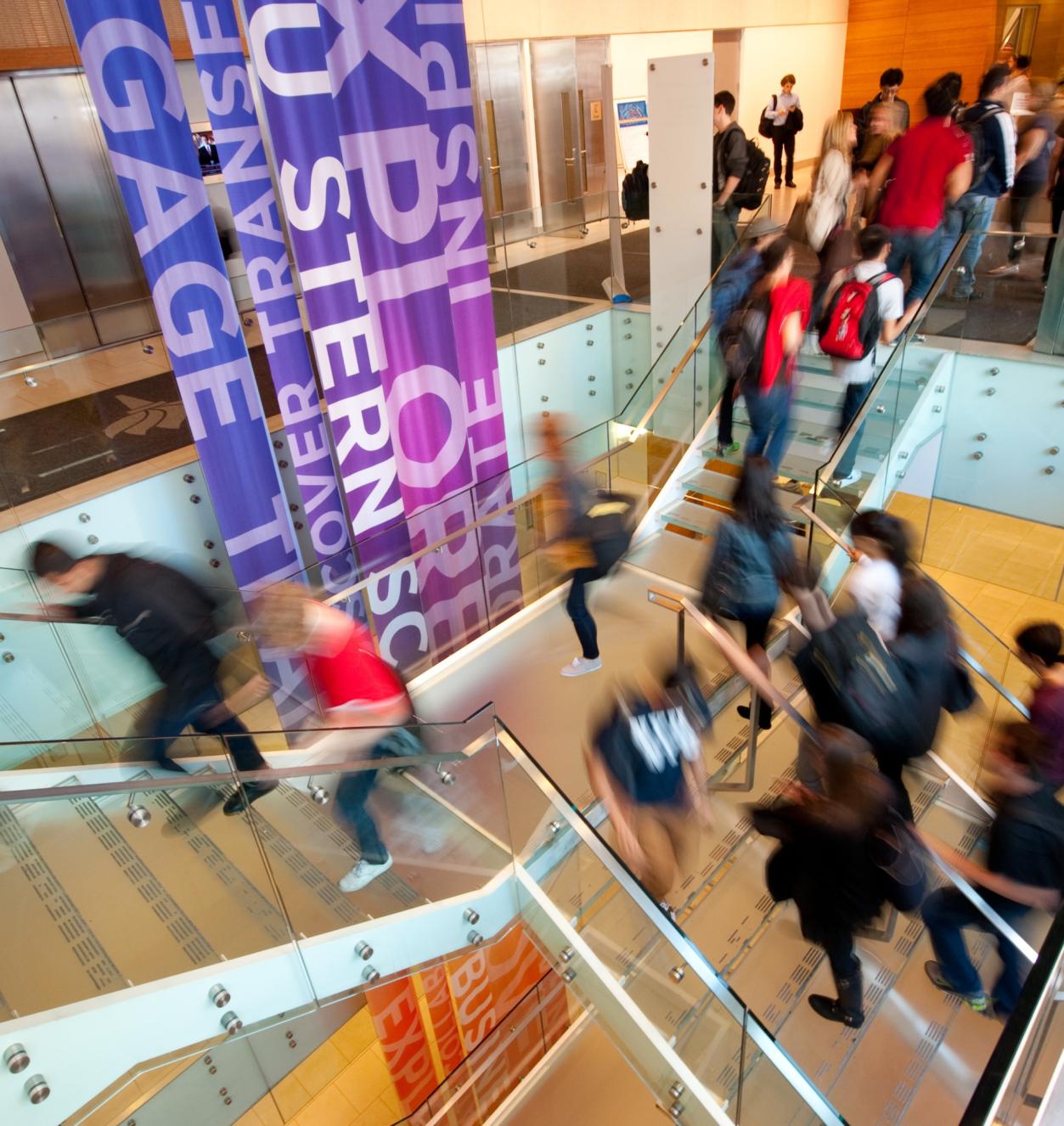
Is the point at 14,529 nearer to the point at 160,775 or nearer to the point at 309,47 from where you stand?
the point at 160,775

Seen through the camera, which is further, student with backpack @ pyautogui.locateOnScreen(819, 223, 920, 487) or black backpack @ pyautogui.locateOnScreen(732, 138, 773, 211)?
black backpack @ pyautogui.locateOnScreen(732, 138, 773, 211)

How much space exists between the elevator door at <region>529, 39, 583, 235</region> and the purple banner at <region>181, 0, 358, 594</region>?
13.8ft

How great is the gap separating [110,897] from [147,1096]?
4614 mm

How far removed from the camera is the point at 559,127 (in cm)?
974

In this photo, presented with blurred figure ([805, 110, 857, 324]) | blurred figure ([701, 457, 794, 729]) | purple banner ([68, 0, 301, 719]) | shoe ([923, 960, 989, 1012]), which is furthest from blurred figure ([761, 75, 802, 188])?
shoe ([923, 960, 989, 1012])

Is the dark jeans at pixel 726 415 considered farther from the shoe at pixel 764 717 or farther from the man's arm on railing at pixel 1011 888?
the man's arm on railing at pixel 1011 888

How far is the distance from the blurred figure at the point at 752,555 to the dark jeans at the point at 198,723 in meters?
2.31

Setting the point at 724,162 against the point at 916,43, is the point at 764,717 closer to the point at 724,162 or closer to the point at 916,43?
the point at 724,162

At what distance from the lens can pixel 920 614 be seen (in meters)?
3.39

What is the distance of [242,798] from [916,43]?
16.5 metres

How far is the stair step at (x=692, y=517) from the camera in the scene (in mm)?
6527

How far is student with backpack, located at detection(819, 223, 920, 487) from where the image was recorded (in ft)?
17.9

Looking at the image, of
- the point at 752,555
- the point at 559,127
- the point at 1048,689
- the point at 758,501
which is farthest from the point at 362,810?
the point at 559,127

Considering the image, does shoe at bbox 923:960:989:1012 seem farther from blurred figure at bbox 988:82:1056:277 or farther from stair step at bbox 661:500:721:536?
blurred figure at bbox 988:82:1056:277
